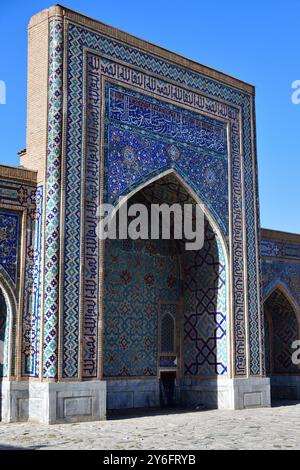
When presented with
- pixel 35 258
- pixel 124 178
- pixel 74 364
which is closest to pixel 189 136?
pixel 124 178

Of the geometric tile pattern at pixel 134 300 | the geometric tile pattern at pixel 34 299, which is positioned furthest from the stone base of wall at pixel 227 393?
the geometric tile pattern at pixel 34 299

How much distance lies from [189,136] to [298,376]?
4.96 metres

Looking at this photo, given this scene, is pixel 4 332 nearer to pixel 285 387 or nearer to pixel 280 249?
pixel 280 249

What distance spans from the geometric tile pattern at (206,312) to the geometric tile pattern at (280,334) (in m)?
1.94

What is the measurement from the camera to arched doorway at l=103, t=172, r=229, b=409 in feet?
31.8

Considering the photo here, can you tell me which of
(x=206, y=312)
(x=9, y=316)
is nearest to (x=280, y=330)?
(x=206, y=312)

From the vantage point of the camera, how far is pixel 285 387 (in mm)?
11852

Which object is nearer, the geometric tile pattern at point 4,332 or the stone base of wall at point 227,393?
the geometric tile pattern at point 4,332

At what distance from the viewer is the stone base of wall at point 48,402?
7.30 metres

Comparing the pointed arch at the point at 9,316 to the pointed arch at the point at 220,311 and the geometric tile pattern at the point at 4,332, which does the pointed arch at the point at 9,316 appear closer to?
the geometric tile pattern at the point at 4,332

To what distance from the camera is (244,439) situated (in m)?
6.05

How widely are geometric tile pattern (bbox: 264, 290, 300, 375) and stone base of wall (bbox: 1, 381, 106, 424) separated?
508cm

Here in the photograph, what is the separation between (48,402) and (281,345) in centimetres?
582

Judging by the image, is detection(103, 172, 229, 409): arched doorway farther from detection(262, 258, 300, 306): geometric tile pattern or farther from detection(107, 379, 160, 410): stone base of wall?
detection(262, 258, 300, 306): geometric tile pattern
